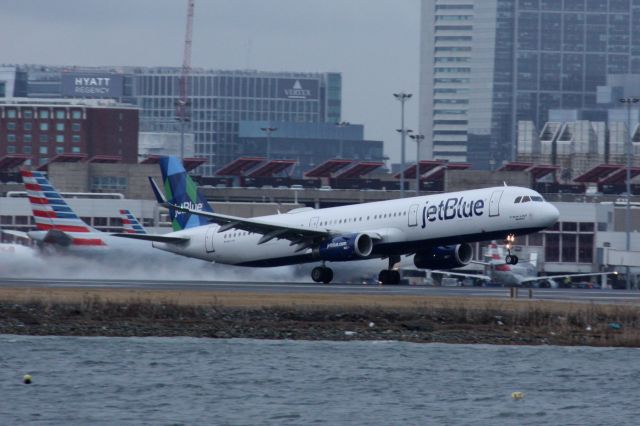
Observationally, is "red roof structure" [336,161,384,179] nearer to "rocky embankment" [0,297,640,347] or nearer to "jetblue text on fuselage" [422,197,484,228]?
"jetblue text on fuselage" [422,197,484,228]

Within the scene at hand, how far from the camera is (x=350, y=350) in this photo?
51219mm

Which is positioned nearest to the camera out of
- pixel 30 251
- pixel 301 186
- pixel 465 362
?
pixel 465 362

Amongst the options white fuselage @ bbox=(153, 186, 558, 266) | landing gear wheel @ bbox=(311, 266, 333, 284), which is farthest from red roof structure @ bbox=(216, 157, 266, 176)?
landing gear wheel @ bbox=(311, 266, 333, 284)

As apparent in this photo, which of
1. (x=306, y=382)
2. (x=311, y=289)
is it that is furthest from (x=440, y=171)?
(x=306, y=382)

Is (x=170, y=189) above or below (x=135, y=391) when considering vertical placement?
above

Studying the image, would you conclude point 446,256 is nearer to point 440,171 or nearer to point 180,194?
point 180,194

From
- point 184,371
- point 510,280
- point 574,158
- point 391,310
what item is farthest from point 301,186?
point 184,371

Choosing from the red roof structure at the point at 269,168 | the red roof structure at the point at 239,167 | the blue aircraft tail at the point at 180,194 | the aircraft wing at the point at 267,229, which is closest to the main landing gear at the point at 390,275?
the aircraft wing at the point at 267,229

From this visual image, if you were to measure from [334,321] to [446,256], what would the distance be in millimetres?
18836

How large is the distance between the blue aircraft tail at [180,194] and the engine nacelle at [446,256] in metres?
13.9

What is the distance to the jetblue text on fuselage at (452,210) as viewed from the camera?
69.8 metres

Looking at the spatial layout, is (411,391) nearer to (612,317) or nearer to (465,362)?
(465,362)

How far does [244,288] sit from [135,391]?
2676 centimetres

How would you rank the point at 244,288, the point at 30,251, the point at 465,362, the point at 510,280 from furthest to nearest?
the point at 510,280, the point at 30,251, the point at 244,288, the point at 465,362
